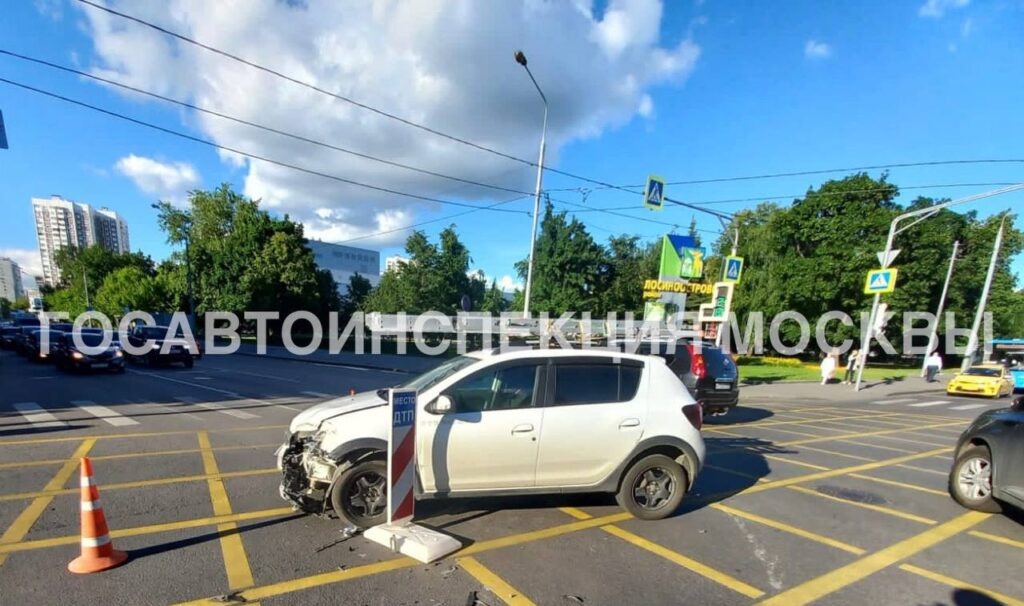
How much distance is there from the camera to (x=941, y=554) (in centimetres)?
407

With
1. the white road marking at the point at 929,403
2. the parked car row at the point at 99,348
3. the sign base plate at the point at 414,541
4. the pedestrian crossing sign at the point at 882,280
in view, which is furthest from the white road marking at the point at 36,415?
the pedestrian crossing sign at the point at 882,280

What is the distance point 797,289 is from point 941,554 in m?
37.5

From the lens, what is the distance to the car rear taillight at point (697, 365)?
990 cm

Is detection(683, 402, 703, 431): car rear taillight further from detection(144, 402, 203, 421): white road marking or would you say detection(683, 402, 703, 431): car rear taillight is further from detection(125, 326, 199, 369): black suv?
detection(125, 326, 199, 369): black suv

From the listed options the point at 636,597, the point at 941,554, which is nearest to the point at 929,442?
the point at 941,554

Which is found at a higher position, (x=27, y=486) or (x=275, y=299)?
(x=275, y=299)

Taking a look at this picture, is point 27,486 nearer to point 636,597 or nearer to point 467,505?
point 467,505

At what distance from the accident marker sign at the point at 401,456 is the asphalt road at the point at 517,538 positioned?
360mm

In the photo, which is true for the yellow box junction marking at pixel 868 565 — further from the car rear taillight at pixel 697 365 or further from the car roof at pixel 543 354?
the car rear taillight at pixel 697 365

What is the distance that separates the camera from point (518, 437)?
421 cm

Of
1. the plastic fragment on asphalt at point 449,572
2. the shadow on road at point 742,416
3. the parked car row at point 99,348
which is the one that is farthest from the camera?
the parked car row at point 99,348

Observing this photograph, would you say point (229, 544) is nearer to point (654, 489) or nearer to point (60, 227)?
point (654, 489)

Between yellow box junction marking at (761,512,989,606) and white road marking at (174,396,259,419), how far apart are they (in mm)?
9687

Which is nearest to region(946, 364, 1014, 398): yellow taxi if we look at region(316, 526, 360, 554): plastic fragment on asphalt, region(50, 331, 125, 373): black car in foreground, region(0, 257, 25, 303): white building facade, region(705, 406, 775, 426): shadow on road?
region(705, 406, 775, 426): shadow on road
